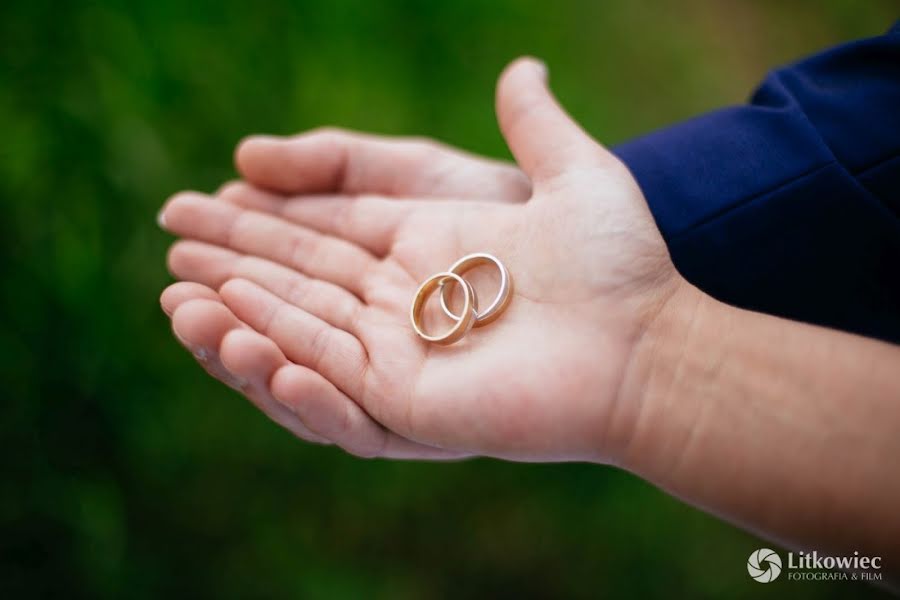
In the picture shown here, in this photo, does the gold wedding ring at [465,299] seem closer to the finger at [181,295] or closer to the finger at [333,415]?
the finger at [333,415]

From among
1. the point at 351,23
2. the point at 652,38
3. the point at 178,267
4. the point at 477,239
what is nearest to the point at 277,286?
the point at 178,267

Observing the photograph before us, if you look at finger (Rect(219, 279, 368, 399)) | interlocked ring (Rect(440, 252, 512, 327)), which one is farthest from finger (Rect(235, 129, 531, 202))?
finger (Rect(219, 279, 368, 399))

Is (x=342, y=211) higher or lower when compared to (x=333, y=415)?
higher

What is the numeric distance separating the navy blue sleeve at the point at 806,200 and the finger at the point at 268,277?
844 mm

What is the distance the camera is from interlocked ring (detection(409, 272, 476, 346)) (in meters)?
1.74

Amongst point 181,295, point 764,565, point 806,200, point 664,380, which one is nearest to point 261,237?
point 181,295

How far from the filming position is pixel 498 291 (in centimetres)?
185

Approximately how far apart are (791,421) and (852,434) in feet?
0.38

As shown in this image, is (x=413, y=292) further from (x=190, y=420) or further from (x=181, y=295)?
(x=190, y=420)

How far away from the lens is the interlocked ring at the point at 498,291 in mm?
1771

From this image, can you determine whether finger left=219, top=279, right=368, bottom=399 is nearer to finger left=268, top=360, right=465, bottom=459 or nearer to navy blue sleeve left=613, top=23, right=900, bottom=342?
finger left=268, top=360, right=465, bottom=459

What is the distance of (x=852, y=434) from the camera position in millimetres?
1486

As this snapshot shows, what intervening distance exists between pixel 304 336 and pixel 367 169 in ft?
2.45

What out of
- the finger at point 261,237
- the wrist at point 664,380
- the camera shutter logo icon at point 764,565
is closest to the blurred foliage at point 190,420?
the camera shutter logo icon at point 764,565
